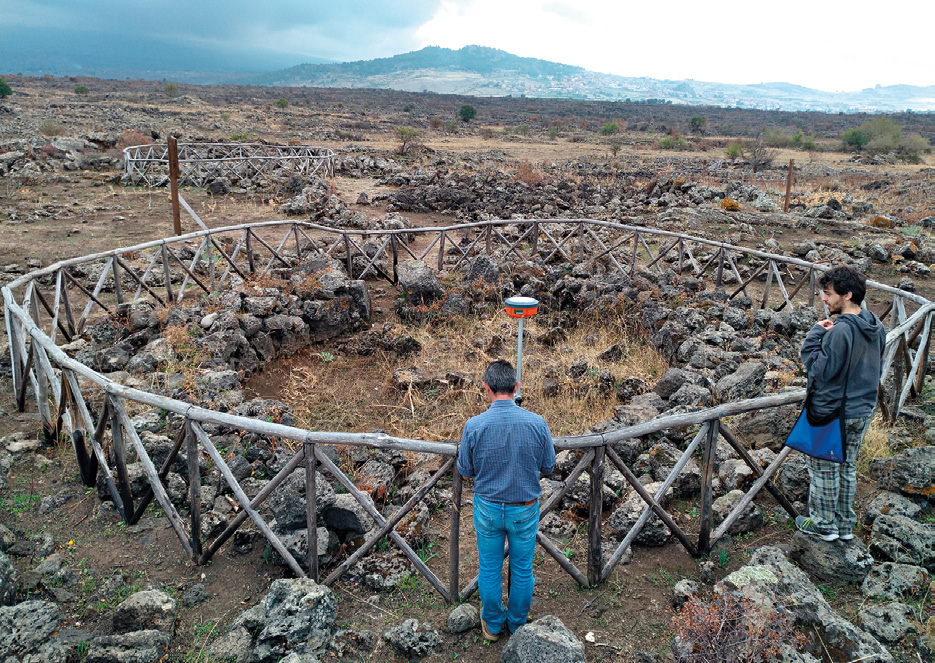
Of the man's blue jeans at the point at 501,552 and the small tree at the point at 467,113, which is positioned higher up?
the small tree at the point at 467,113

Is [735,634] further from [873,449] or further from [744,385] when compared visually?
[744,385]

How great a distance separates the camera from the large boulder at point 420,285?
36.4 ft

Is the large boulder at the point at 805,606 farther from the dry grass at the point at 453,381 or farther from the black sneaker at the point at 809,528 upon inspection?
the dry grass at the point at 453,381

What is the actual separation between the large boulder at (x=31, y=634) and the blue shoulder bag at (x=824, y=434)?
4789 millimetres

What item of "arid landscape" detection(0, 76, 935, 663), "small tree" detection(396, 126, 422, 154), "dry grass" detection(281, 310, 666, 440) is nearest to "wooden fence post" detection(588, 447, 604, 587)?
"arid landscape" detection(0, 76, 935, 663)

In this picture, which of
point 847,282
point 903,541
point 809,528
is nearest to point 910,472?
point 903,541

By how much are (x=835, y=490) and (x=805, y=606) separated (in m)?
1.04

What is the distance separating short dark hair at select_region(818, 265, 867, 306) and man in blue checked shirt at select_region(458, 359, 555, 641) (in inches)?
84.4

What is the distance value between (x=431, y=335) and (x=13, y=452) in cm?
593

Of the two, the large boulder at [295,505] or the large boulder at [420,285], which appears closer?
the large boulder at [295,505]

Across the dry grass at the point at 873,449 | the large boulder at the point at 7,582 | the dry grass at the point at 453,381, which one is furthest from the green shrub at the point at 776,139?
the large boulder at the point at 7,582

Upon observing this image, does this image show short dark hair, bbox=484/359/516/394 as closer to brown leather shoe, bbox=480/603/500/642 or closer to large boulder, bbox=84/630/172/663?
brown leather shoe, bbox=480/603/500/642

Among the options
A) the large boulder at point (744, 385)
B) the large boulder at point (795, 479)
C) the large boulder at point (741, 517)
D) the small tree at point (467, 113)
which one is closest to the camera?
the large boulder at point (741, 517)

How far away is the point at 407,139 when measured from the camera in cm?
3712
